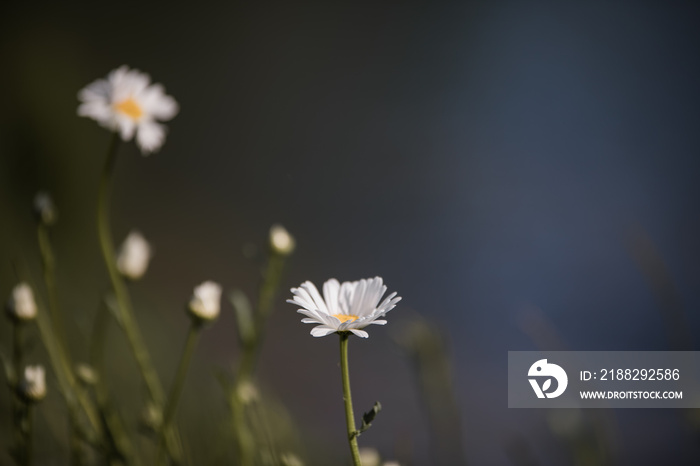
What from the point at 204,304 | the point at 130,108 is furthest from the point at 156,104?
the point at 204,304

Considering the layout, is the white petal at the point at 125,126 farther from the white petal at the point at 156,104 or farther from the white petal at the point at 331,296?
the white petal at the point at 331,296

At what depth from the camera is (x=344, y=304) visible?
0.22 metres

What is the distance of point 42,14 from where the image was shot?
1.78 meters

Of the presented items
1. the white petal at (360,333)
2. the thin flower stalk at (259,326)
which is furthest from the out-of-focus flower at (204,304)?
the white petal at (360,333)

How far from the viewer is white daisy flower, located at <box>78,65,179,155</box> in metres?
0.34

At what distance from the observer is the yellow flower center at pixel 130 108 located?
13.4 inches

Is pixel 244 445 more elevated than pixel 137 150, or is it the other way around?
pixel 137 150

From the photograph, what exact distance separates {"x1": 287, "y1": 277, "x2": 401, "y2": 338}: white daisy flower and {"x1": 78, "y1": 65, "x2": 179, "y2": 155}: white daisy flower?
6.7 inches

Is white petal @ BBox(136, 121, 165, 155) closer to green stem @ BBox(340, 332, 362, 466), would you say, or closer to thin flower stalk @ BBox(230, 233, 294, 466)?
→ thin flower stalk @ BBox(230, 233, 294, 466)

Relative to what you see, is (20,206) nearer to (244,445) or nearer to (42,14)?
(42,14)

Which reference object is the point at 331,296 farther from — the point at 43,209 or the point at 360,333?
the point at 43,209

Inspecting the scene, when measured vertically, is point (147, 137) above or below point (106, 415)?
above

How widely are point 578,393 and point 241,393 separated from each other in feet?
0.57

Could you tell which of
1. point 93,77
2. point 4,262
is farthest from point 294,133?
point 4,262
